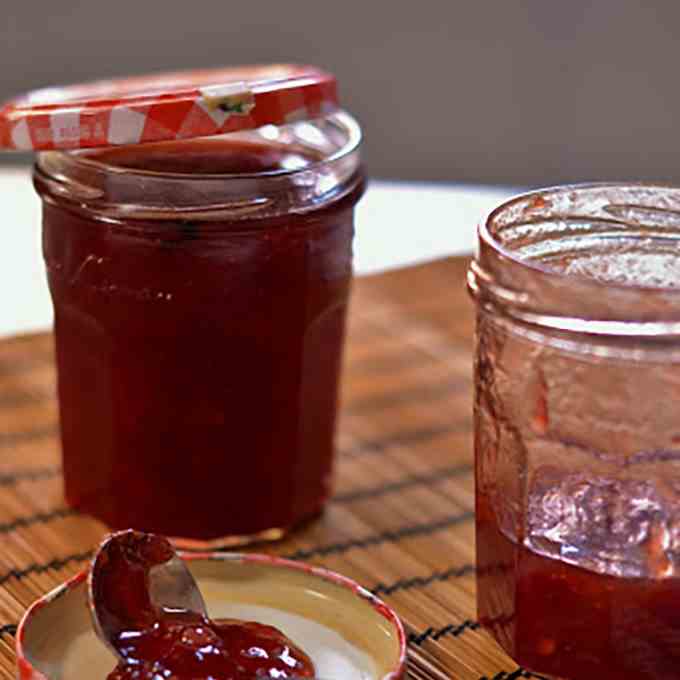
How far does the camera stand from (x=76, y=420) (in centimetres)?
119

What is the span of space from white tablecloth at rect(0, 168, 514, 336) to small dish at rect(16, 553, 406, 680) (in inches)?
25.6

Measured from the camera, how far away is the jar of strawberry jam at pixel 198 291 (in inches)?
41.2

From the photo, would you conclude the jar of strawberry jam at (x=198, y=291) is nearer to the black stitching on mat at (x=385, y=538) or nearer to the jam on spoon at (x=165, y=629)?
the black stitching on mat at (x=385, y=538)

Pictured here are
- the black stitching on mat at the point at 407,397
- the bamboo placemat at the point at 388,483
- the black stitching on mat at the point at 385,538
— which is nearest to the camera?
the bamboo placemat at the point at 388,483

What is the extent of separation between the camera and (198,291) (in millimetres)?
1071

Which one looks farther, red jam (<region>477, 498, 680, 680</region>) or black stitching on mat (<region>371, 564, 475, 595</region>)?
black stitching on mat (<region>371, 564, 475, 595</region>)

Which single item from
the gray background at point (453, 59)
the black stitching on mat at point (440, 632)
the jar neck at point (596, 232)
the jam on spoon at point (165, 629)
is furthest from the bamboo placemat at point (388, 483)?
the gray background at point (453, 59)

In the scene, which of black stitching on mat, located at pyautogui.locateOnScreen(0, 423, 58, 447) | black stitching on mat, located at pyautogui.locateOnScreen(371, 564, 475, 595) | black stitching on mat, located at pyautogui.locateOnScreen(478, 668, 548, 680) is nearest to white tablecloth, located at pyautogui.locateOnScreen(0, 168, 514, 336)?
black stitching on mat, located at pyautogui.locateOnScreen(0, 423, 58, 447)

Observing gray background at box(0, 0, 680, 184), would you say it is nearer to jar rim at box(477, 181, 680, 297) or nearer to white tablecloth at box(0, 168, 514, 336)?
white tablecloth at box(0, 168, 514, 336)

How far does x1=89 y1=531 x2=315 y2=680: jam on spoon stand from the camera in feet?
2.91

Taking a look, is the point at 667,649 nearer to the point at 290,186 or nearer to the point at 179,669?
the point at 179,669

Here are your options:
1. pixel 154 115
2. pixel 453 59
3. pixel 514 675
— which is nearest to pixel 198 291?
pixel 154 115

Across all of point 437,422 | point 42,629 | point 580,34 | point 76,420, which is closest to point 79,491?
point 76,420

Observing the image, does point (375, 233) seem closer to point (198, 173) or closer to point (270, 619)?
point (198, 173)
